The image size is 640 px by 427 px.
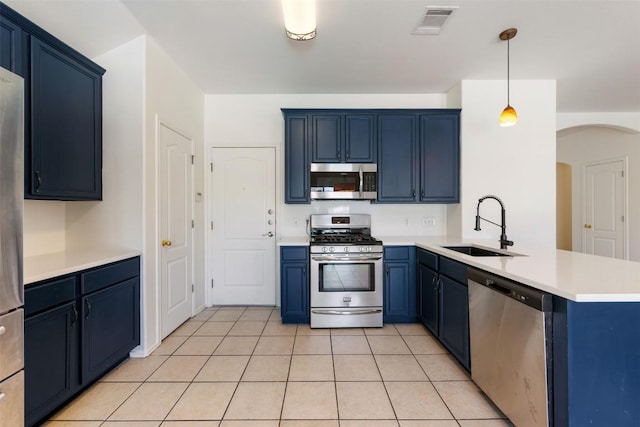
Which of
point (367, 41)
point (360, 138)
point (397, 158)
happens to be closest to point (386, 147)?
point (397, 158)

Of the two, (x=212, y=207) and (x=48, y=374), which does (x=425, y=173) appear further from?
(x=48, y=374)

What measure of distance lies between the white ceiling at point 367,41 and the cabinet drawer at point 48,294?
178 centimetres

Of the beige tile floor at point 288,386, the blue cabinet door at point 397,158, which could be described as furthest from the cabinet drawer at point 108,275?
Result: the blue cabinet door at point 397,158

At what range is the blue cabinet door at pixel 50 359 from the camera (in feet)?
4.99

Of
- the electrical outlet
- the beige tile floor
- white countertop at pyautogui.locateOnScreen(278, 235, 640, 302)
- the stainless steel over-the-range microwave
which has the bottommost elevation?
the beige tile floor

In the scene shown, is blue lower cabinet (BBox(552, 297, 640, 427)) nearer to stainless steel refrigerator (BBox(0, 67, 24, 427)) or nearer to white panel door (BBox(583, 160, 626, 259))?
stainless steel refrigerator (BBox(0, 67, 24, 427))

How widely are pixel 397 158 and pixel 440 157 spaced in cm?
50

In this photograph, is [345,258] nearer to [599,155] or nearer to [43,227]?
[43,227]

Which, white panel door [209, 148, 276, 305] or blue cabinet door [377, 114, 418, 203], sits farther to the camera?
white panel door [209, 148, 276, 305]

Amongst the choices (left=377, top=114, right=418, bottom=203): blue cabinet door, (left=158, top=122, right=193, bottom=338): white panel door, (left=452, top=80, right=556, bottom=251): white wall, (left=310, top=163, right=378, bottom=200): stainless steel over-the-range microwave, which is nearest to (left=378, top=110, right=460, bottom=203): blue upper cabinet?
(left=377, top=114, right=418, bottom=203): blue cabinet door

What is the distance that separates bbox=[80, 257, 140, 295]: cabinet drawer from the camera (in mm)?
1896

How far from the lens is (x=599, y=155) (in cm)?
493

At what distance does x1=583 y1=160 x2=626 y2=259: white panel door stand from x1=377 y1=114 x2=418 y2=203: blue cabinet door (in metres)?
3.82

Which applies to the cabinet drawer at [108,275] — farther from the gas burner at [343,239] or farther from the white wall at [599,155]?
the white wall at [599,155]
